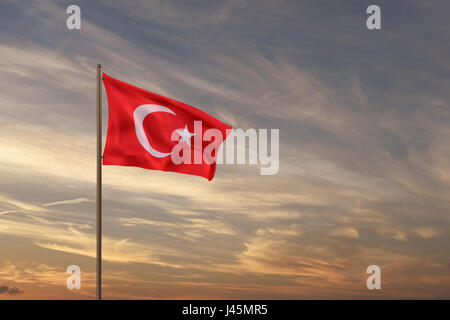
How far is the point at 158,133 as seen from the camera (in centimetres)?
1877

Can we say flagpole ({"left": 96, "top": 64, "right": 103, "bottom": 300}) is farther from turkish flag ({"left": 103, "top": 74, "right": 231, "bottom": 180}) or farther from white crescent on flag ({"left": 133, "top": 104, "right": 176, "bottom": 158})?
white crescent on flag ({"left": 133, "top": 104, "right": 176, "bottom": 158})

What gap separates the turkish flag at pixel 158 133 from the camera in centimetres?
1814

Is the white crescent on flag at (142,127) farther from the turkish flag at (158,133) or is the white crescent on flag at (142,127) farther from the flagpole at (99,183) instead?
the flagpole at (99,183)

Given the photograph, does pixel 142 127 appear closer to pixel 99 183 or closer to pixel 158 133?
pixel 158 133

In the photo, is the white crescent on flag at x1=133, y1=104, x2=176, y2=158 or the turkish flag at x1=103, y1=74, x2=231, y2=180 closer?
the turkish flag at x1=103, y1=74, x2=231, y2=180

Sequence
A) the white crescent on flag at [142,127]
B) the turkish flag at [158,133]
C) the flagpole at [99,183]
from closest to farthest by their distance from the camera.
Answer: the flagpole at [99,183]
the turkish flag at [158,133]
the white crescent on flag at [142,127]

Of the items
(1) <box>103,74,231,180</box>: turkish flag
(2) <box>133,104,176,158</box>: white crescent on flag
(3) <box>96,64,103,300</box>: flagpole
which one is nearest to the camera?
(3) <box>96,64,103,300</box>: flagpole

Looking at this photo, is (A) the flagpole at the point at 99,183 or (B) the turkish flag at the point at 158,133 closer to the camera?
(A) the flagpole at the point at 99,183

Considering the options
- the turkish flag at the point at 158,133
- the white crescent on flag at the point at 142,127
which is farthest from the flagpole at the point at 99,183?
the white crescent on flag at the point at 142,127

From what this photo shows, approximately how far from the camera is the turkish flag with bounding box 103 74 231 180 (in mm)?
18141

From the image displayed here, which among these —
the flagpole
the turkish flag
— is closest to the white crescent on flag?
the turkish flag

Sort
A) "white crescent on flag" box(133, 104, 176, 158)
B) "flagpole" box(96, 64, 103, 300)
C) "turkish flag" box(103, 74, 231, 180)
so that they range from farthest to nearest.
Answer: "white crescent on flag" box(133, 104, 176, 158), "turkish flag" box(103, 74, 231, 180), "flagpole" box(96, 64, 103, 300)

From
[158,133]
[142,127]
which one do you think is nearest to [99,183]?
[142,127]
